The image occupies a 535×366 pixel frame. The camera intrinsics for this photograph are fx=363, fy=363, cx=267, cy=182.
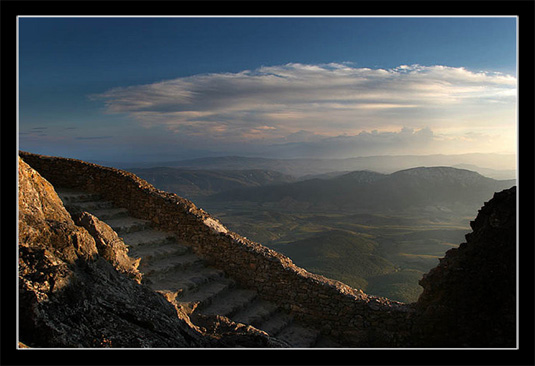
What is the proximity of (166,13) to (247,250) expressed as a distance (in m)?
6.60

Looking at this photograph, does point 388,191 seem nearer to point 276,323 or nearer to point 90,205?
point 276,323

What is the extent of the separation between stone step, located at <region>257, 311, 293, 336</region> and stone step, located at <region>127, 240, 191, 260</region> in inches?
117

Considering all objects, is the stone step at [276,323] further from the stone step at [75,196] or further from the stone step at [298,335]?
the stone step at [75,196]

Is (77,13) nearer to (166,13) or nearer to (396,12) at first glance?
(166,13)

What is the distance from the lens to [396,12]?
13.5 feet

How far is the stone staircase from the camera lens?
824 centimetres

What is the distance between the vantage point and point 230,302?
28.5 ft

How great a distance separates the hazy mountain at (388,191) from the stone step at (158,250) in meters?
118

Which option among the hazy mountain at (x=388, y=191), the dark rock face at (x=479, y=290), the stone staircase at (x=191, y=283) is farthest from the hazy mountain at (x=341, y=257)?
the hazy mountain at (x=388, y=191)

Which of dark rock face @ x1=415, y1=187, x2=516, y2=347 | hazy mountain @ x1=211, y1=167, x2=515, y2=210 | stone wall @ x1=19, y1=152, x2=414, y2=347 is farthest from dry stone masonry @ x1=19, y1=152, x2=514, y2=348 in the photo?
hazy mountain @ x1=211, y1=167, x2=515, y2=210

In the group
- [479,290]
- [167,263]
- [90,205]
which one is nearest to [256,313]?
[167,263]

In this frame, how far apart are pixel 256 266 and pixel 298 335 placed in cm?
198

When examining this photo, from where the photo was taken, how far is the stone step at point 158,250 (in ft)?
29.4

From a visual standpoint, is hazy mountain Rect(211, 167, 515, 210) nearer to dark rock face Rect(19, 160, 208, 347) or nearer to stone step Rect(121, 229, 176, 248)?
stone step Rect(121, 229, 176, 248)
